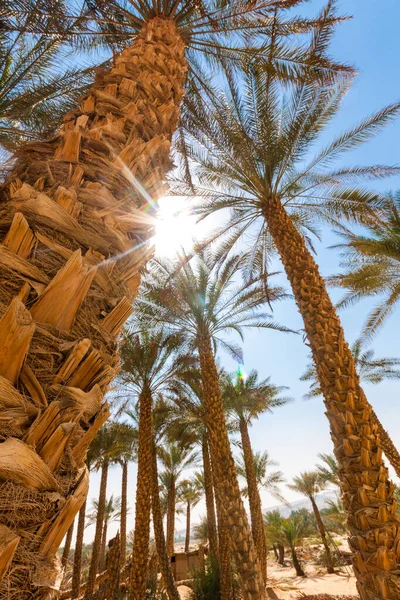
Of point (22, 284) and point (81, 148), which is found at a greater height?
point (81, 148)

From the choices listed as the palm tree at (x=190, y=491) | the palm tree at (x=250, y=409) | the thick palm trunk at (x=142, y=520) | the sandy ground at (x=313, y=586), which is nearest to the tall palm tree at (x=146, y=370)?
the thick palm trunk at (x=142, y=520)

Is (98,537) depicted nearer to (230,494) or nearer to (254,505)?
(254,505)

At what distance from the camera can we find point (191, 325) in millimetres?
11664

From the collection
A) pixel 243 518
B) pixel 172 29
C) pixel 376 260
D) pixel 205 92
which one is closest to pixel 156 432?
pixel 243 518

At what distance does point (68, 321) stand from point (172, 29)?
402 cm

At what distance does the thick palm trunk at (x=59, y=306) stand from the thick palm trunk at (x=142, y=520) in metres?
11.3

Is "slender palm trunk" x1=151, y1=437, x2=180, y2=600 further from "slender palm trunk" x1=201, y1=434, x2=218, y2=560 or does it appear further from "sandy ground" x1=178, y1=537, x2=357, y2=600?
"slender palm trunk" x1=201, y1=434, x2=218, y2=560

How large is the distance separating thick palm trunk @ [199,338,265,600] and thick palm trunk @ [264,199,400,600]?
4.97 metres

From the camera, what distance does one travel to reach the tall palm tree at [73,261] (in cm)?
82

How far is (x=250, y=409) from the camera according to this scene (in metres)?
17.7

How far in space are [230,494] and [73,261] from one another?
900 cm

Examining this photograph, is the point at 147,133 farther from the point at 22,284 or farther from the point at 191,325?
the point at 191,325

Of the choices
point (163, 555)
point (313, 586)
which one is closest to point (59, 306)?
point (163, 555)

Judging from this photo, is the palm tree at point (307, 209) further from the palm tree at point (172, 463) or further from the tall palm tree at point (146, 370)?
the palm tree at point (172, 463)
